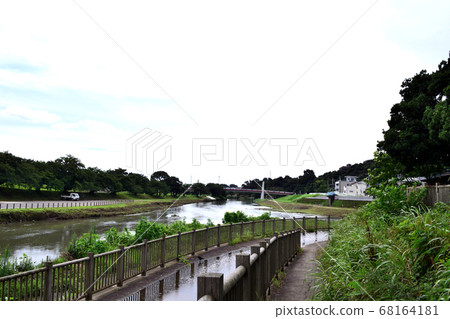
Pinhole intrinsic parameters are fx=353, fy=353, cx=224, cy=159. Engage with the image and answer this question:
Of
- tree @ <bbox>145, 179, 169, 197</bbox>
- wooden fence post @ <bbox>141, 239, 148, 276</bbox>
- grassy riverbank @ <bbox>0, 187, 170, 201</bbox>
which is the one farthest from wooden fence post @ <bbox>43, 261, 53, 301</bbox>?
tree @ <bbox>145, 179, 169, 197</bbox>

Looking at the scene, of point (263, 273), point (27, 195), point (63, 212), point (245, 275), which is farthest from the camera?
point (27, 195)

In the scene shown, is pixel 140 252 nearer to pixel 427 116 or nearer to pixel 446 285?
pixel 446 285

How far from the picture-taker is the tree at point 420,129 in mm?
23312

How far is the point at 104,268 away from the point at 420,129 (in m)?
23.6

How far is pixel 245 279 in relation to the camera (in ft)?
15.4

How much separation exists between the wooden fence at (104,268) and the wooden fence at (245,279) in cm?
372

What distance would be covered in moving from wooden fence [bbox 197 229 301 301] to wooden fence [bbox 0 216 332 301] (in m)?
3.72

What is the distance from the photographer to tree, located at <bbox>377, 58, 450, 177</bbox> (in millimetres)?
23312

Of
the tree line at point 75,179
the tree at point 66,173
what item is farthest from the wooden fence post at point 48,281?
the tree at point 66,173

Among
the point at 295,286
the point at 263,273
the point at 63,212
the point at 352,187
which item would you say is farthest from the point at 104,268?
the point at 352,187

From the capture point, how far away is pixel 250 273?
5000 millimetres

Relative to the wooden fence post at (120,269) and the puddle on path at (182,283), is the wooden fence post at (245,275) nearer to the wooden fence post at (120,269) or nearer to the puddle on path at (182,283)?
the puddle on path at (182,283)

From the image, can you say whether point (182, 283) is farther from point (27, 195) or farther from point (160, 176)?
point (160, 176)

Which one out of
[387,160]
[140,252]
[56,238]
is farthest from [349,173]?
→ [140,252]
